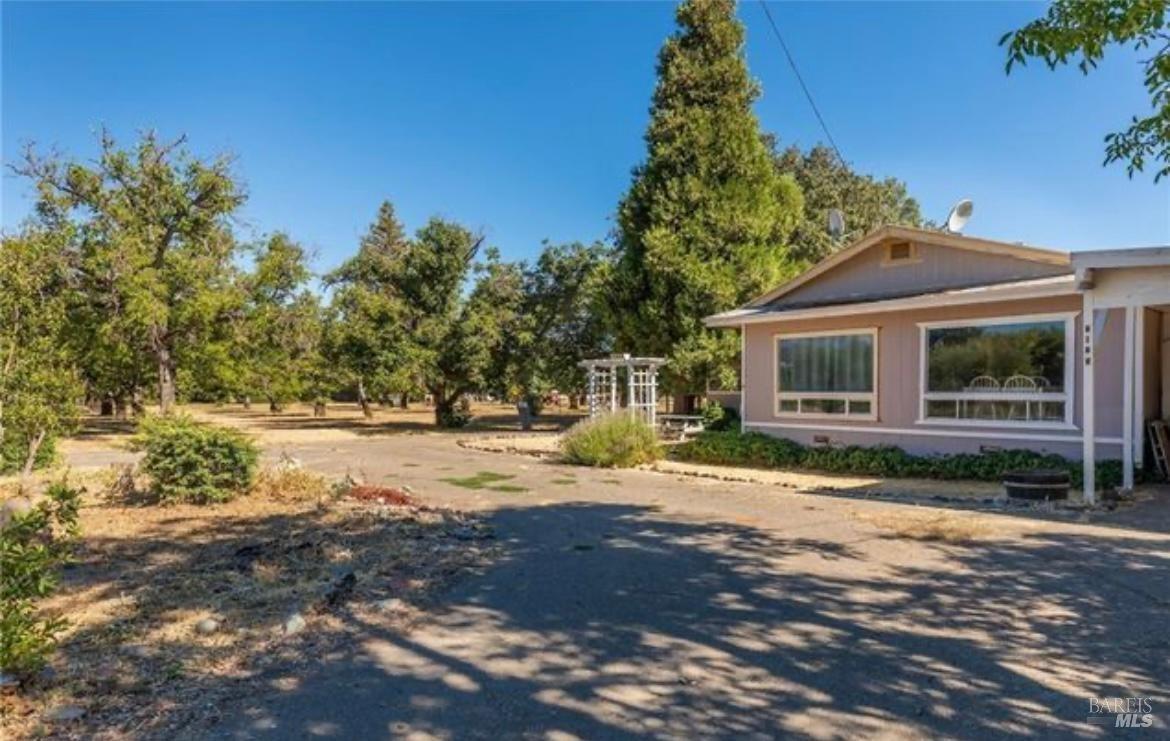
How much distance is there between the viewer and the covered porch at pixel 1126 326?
8766 mm

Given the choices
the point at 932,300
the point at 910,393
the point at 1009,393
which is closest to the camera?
the point at 1009,393

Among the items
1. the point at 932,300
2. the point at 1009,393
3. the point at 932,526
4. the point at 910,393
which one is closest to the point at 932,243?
the point at 932,300

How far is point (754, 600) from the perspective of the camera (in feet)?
16.7

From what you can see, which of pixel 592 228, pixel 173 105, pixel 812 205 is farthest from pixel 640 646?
pixel 812 205

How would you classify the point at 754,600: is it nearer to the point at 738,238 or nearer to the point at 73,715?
the point at 73,715

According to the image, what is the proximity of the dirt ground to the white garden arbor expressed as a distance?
11.4 metres

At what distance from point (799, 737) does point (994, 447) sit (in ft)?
34.7

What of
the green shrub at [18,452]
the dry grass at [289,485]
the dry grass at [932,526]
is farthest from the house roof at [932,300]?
the green shrub at [18,452]

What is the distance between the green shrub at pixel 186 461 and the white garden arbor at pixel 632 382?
10.9 m

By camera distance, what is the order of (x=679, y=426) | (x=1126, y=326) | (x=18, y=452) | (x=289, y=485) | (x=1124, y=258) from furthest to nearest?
(x=679, y=426) → (x=18, y=452) → (x=289, y=485) → (x=1126, y=326) → (x=1124, y=258)

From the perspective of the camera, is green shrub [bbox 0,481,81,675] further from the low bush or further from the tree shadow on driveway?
the low bush

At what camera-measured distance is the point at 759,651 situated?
4.09m

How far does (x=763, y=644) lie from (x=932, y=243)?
38.6ft

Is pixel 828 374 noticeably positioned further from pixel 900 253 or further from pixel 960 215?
pixel 960 215
